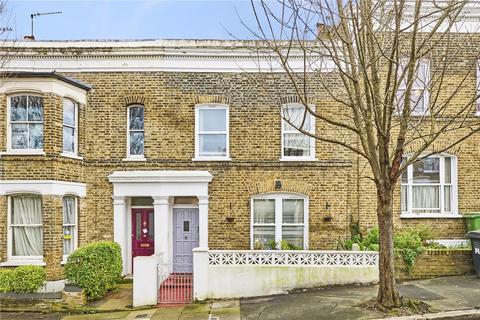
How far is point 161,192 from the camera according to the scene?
46.1 feet

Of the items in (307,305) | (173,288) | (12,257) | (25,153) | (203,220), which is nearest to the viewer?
(307,305)

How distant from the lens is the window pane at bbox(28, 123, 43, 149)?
43.1 feet

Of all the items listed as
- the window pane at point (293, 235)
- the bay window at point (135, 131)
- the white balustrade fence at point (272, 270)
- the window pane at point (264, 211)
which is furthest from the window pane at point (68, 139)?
the window pane at point (293, 235)

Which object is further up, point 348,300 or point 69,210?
point 69,210

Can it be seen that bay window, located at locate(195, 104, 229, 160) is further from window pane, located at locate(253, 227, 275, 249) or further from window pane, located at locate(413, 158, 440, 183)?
window pane, located at locate(413, 158, 440, 183)

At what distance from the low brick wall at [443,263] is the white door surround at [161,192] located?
6397 mm

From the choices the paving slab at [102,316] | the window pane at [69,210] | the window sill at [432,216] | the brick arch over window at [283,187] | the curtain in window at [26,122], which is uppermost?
the curtain in window at [26,122]

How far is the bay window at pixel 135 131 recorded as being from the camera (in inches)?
578

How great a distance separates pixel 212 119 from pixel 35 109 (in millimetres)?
5379

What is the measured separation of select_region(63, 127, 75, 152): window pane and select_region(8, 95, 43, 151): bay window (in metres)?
0.75

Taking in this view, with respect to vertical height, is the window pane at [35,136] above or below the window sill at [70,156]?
above

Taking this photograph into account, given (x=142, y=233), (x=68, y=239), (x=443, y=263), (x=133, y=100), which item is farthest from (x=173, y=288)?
(x=443, y=263)

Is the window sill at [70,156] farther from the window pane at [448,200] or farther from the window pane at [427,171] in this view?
the window pane at [448,200]

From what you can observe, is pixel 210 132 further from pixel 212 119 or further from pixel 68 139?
pixel 68 139
